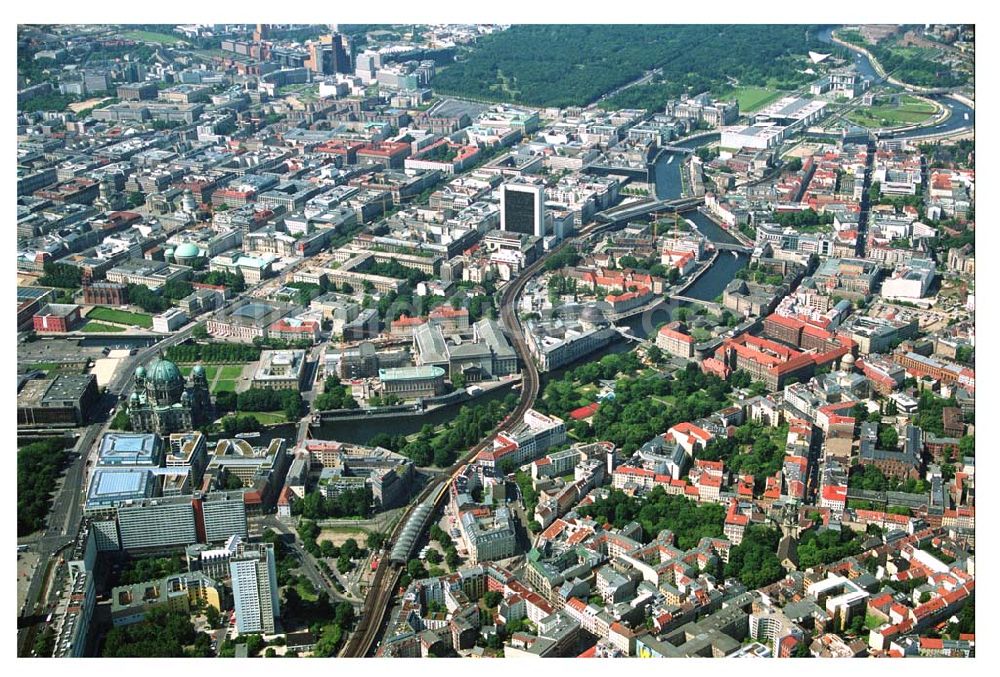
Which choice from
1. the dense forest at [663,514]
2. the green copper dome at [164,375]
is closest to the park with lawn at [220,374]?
the green copper dome at [164,375]

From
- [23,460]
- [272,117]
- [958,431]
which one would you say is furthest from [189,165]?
[958,431]

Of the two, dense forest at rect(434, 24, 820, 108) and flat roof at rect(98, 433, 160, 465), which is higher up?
dense forest at rect(434, 24, 820, 108)

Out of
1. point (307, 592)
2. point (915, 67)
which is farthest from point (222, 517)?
point (915, 67)

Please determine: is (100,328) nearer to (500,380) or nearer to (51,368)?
(51,368)

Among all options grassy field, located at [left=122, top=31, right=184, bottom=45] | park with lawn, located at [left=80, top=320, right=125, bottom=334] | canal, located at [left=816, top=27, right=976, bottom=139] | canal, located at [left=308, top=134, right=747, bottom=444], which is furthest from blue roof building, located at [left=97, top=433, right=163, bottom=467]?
grassy field, located at [left=122, top=31, right=184, bottom=45]

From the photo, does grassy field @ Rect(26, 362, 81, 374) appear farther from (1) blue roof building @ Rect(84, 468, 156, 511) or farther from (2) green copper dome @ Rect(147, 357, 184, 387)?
(1) blue roof building @ Rect(84, 468, 156, 511)

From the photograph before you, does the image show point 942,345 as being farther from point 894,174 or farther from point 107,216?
point 107,216
